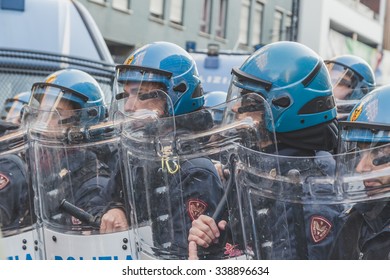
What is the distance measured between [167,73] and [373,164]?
1794mm

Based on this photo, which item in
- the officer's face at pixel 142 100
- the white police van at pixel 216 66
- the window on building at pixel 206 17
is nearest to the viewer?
the officer's face at pixel 142 100

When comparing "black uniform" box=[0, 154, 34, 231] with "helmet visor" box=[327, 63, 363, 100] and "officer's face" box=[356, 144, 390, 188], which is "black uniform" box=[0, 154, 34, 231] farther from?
"helmet visor" box=[327, 63, 363, 100]

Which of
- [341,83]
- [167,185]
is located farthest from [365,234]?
[341,83]

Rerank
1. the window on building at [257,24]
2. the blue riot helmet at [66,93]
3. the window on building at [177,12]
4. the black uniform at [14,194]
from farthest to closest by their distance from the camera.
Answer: the window on building at [257,24] → the window on building at [177,12] → the blue riot helmet at [66,93] → the black uniform at [14,194]

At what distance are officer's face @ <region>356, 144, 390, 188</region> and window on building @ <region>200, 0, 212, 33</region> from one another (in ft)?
86.2

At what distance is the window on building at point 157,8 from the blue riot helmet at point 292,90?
74.3 ft

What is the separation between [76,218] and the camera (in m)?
4.05

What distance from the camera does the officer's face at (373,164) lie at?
117 inches

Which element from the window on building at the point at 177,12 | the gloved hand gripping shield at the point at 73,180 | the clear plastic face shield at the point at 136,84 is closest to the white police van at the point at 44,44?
the clear plastic face shield at the point at 136,84

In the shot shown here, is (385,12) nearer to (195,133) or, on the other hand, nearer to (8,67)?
(8,67)

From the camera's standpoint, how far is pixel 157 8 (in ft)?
88.3

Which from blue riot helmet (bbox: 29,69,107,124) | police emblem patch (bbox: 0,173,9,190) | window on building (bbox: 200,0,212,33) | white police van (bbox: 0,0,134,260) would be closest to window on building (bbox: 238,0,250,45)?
Answer: window on building (bbox: 200,0,212,33)

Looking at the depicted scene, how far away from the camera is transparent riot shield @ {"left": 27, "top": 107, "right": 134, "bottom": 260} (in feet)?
13.2

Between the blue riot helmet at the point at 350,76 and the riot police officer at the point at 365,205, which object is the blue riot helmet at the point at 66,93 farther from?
the riot police officer at the point at 365,205
